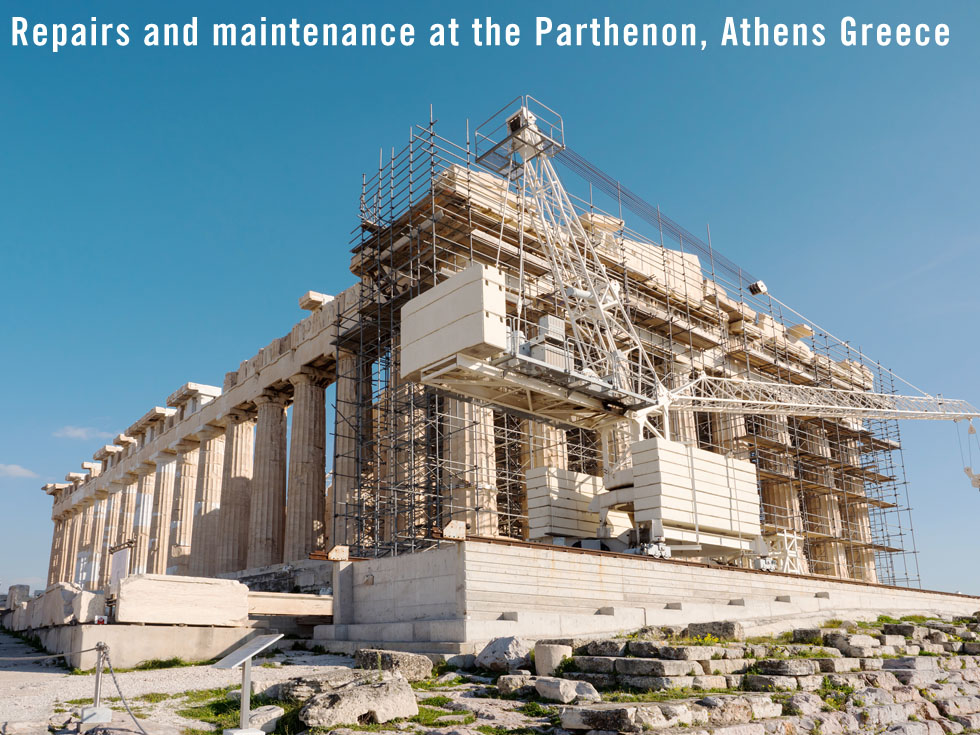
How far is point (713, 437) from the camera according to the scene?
47.1 meters

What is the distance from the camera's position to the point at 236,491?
47.2 m

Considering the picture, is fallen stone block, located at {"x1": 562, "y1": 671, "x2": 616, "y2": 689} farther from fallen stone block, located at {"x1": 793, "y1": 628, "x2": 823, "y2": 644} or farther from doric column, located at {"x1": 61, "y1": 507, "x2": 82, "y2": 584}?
doric column, located at {"x1": 61, "y1": 507, "x2": 82, "y2": 584}

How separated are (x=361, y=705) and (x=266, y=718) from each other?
1260 mm

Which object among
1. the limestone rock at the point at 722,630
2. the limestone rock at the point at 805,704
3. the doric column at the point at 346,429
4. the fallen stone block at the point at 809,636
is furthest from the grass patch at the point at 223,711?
the doric column at the point at 346,429

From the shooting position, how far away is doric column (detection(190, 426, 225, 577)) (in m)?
48.2

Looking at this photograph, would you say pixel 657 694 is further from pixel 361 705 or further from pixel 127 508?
pixel 127 508

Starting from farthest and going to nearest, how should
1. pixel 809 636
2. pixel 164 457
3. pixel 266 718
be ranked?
pixel 164 457 < pixel 809 636 < pixel 266 718

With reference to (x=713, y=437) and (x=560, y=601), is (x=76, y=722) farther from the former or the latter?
(x=713, y=437)

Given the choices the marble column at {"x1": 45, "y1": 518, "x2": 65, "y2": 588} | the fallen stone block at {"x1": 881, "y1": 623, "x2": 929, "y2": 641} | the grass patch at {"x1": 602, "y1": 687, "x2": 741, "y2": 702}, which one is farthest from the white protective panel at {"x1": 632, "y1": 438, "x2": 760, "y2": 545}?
the marble column at {"x1": 45, "y1": 518, "x2": 65, "y2": 588}

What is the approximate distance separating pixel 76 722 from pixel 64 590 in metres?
14.0

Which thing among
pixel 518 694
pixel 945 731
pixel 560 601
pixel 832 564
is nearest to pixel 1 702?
pixel 518 694

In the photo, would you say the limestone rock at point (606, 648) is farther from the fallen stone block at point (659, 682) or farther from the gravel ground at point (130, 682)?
the gravel ground at point (130, 682)

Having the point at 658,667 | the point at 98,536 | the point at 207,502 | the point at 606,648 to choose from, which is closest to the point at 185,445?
the point at 207,502

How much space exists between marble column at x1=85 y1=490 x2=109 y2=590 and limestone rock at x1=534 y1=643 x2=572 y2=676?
5697 centimetres
